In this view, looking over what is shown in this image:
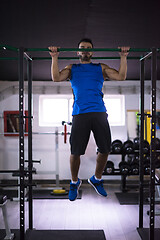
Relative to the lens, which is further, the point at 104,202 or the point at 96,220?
the point at 104,202

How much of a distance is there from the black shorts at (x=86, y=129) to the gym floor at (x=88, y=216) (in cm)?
158

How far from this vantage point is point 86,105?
2.53 meters

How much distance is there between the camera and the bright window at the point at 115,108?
6.11 m

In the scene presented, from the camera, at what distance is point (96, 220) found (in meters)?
3.98

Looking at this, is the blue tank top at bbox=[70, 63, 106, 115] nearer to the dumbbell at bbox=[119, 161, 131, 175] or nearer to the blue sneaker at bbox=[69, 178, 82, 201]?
the blue sneaker at bbox=[69, 178, 82, 201]

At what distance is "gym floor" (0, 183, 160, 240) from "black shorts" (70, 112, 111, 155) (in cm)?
158

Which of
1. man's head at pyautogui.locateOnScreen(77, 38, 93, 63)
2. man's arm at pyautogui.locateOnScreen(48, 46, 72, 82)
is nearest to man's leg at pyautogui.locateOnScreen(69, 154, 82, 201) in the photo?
man's arm at pyautogui.locateOnScreen(48, 46, 72, 82)

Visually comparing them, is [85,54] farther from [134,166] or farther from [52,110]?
[52,110]

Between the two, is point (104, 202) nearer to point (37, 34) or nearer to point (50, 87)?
point (50, 87)

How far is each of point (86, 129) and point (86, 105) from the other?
23 centimetres

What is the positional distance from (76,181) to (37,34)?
5.34 feet

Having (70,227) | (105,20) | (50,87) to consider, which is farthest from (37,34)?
(50,87)

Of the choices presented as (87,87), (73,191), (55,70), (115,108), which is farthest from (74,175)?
(115,108)

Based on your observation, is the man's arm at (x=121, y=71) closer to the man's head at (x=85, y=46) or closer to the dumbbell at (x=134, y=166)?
the man's head at (x=85, y=46)
